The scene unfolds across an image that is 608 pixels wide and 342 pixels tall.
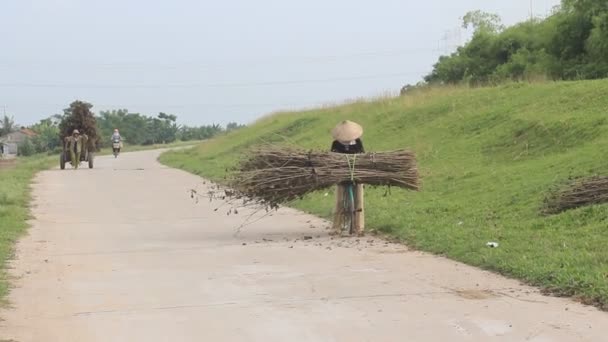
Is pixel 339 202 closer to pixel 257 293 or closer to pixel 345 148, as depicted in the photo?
pixel 345 148

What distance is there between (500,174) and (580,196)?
4.44 meters

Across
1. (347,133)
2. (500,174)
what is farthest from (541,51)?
(347,133)

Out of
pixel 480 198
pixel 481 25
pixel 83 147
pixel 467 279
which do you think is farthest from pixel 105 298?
pixel 481 25

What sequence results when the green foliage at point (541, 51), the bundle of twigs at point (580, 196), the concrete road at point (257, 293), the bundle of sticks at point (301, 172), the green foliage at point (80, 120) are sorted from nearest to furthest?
the concrete road at point (257, 293), the bundle of twigs at point (580, 196), the bundle of sticks at point (301, 172), the green foliage at point (541, 51), the green foliage at point (80, 120)

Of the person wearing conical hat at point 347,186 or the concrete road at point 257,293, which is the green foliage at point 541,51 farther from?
the concrete road at point 257,293

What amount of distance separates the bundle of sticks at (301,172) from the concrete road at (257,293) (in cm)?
70

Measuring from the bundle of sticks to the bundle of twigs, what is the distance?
2112mm

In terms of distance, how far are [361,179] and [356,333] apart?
5.30 meters

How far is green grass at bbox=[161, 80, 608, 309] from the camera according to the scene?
8.16m

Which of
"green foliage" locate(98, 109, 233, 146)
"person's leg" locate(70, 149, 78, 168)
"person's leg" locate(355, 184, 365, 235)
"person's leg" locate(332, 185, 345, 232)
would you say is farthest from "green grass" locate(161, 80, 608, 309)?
"green foliage" locate(98, 109, 233, 146)

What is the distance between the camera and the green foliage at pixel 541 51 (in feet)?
86.5

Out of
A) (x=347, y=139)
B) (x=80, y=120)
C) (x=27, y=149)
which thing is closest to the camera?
(x=347, y=139)

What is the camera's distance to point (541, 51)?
30.5 m

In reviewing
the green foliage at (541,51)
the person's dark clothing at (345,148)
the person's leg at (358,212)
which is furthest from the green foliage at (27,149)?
the person's leg at (358,212)
